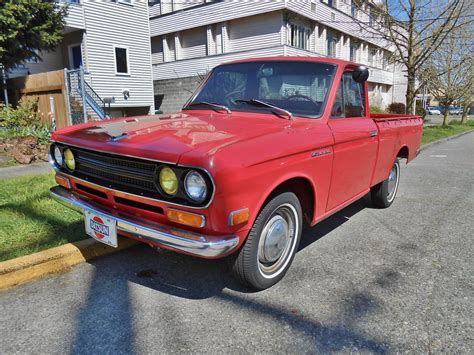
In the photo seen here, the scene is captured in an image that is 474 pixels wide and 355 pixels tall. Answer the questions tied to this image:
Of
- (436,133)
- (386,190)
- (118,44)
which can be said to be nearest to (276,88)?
(386,190)

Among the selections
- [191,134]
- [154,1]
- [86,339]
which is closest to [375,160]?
[191,134]

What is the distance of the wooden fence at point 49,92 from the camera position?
11698 millimetres

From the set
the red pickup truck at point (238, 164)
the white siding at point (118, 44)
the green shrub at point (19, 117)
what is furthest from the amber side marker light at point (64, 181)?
the white siding at point (118, 44)

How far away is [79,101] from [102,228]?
10553 millimetres

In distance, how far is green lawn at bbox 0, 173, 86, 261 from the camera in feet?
11.7

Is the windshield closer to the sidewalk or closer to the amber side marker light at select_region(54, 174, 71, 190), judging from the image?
the amber side marker light at select_region(54, 174, 71, 190)

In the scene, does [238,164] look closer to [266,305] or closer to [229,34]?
[266,305]

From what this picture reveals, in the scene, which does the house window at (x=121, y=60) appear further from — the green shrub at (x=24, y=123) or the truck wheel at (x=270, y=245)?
the truck wheel at (x=270, y=245)

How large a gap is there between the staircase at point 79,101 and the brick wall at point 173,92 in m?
9.72

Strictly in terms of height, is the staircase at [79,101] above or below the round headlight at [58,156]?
above

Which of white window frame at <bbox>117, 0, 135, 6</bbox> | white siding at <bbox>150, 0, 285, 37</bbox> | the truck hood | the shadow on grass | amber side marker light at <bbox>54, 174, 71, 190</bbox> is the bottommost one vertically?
the shadow on grass

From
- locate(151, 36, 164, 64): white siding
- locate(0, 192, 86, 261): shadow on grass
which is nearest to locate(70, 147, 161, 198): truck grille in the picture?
locate(0, 192, 86, 261): shadow on grass

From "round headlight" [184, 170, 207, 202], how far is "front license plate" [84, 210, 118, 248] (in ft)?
2.33

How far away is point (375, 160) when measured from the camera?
175 inches
